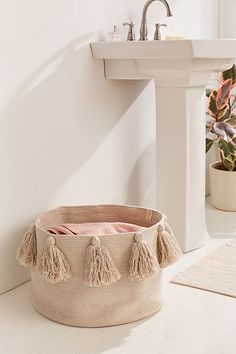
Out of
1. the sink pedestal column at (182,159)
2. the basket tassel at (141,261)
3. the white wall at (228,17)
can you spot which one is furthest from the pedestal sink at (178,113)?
the white wall at (228,17)

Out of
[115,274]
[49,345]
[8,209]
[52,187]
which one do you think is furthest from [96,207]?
[49,345]

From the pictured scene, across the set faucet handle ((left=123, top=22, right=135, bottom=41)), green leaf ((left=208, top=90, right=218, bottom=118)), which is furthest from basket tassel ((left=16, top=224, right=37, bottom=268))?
green leaf ((left=208, top=90, right=218, bottom=118))

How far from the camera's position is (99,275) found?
184 centimetres

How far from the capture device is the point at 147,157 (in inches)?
112

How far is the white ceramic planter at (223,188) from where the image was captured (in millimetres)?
3125

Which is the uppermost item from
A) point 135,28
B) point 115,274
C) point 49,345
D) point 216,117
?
point 135,28

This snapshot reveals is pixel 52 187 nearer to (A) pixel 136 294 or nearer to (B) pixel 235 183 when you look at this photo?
(A) pixel 136 294

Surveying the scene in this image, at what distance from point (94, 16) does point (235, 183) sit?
46.4 inches

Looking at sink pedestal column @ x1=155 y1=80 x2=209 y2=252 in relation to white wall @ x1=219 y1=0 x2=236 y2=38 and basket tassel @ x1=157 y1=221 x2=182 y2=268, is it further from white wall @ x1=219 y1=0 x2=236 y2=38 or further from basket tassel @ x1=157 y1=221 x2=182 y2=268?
white wall @ x1=219 y1=0 x2=236 y2=38

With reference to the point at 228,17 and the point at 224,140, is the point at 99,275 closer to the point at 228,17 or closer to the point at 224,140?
the point at 224,140

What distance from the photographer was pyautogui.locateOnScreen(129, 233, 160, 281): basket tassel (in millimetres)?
1873

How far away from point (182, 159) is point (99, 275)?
827mm

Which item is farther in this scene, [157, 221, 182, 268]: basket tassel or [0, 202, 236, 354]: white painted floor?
[157, 221, 182, 268]: basket tassel

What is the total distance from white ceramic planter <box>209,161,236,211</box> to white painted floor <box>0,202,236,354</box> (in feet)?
3.51
